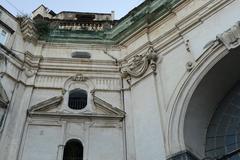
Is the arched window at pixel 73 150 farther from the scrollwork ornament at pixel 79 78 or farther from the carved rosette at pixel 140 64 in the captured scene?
the carved rosette at pixel 140 64

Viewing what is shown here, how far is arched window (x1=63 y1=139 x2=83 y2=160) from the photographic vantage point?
1193 centimetres

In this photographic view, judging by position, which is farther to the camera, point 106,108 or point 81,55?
point 81,55

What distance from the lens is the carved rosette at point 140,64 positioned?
1320cm

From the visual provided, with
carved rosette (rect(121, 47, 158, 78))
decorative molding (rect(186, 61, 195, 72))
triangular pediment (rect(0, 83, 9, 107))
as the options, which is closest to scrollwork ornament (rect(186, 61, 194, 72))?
decorative molding (rect(186, 61, 195, 72))

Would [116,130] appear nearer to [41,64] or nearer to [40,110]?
[40,110]

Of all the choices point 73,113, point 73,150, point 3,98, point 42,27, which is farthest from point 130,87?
point 42,27

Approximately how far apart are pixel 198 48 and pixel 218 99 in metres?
1.60

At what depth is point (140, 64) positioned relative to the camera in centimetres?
1345

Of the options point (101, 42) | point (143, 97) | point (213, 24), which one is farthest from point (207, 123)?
point (101, 42)

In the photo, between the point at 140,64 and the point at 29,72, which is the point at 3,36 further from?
the point at 140,64

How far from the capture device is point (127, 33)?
14.9 meters

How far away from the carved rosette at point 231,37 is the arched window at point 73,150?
501 cm

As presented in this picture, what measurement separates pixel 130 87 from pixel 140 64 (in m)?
0.82

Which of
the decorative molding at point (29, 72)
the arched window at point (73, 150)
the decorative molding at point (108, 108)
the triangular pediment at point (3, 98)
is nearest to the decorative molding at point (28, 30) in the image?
the decorative molding at point (29, 72)
